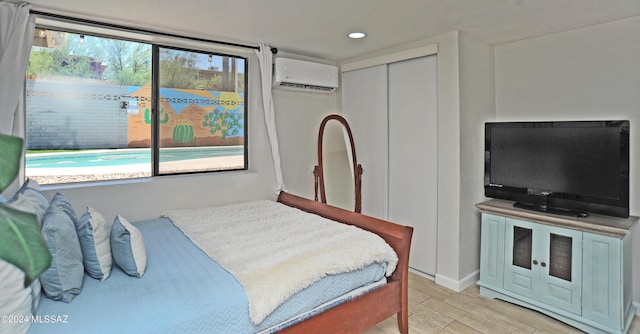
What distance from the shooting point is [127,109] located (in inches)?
120

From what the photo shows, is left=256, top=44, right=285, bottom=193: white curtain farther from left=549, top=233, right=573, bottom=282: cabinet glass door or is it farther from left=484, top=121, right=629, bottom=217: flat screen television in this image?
left=549, top=233, right=573, bottom=282: cabinet glass door

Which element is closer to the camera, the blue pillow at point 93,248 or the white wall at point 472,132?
the blue pillow at point 93,248

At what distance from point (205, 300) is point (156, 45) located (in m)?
2.45

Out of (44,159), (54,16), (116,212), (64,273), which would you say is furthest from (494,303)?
(54,16)

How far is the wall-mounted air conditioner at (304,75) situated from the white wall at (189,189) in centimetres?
24

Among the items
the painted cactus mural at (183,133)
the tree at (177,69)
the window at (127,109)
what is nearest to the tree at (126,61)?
the window at (127,109)

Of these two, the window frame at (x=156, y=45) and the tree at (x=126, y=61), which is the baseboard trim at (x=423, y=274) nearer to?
the window frame at (x=156, y=45)

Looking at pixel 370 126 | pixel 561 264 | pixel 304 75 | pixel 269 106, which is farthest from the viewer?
pixel 370 126

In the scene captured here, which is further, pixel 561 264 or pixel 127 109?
pixel 127 109

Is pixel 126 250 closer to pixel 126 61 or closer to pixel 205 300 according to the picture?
pixel 205 300

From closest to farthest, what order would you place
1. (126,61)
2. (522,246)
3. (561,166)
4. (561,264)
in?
(561,264)
(561,166)
(522,246)
(126,61)

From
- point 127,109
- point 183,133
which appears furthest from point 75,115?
point 183,133

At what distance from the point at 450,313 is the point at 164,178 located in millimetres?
2647

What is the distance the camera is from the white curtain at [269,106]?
3.54 meters
